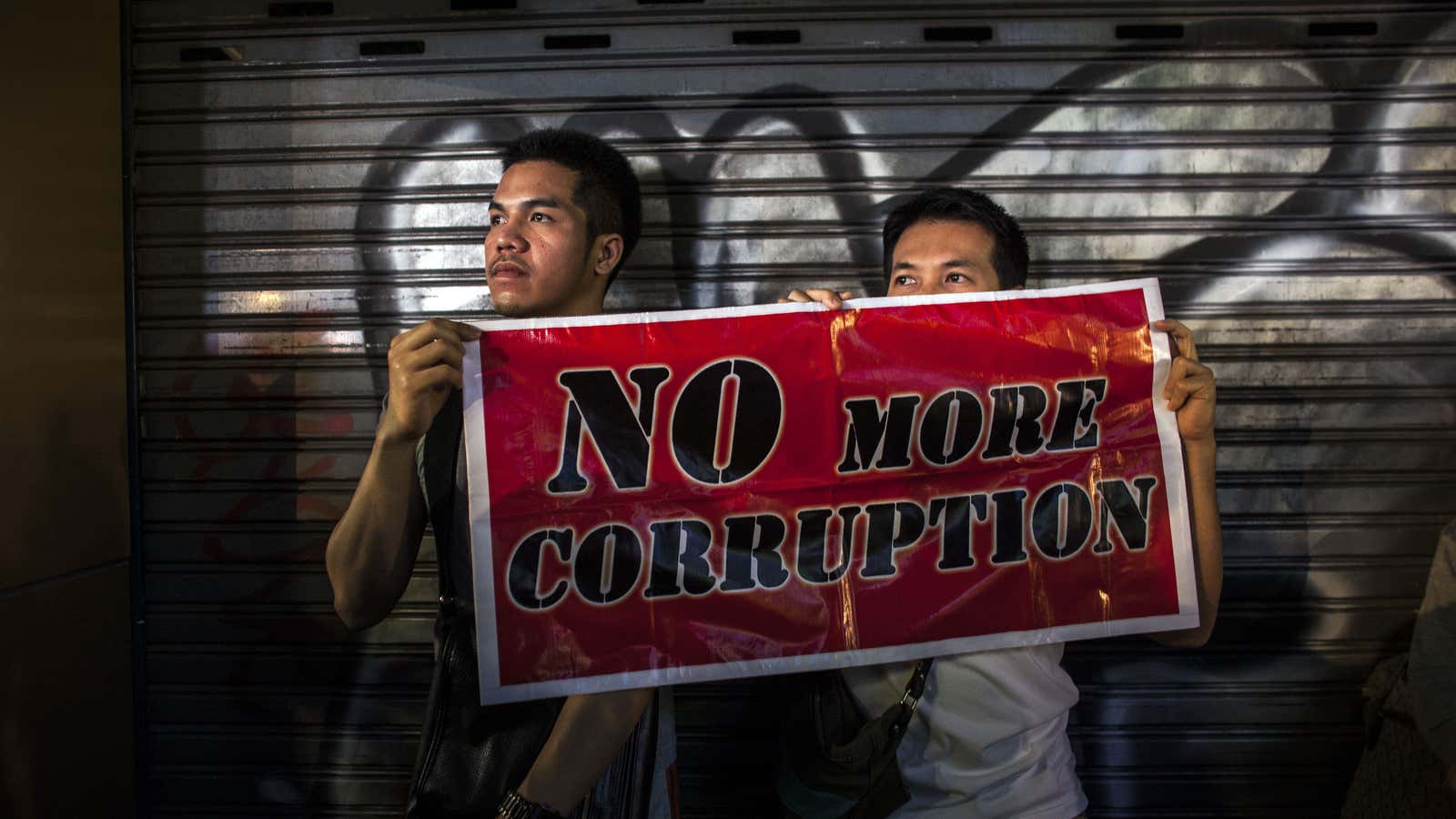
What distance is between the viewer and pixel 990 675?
7.23 feet

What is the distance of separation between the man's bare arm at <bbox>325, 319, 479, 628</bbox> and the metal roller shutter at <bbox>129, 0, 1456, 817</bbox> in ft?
4.14

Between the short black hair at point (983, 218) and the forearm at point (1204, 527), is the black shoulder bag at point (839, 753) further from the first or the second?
the short black hair at point (983, 218)

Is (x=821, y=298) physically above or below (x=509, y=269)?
below

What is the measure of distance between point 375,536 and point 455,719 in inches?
18.1

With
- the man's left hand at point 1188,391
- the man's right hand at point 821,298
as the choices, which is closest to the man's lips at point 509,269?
the man's right hand at point 821,298

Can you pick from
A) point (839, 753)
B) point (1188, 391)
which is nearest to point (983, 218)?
point (1188, 391)

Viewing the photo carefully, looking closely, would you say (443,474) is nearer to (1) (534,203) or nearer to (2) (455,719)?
(2) (455,719)

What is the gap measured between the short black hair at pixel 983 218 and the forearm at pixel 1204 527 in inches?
25.6

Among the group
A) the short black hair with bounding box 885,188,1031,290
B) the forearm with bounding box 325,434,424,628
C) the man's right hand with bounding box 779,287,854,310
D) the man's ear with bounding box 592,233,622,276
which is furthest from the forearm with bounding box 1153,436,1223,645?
the forearm with bounding box 325,434,424,628

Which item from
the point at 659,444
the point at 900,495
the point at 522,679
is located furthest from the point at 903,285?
the point at 522,679

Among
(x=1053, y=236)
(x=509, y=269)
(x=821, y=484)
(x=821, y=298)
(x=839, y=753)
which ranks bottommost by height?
(x=839, y=753)

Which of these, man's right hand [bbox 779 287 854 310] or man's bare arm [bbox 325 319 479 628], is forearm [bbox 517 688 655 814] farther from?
man's right hand [bbox 779 287 854 310]

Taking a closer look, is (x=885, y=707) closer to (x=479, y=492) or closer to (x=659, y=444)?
(x=659, y=444)

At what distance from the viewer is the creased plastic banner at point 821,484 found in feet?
7.21
